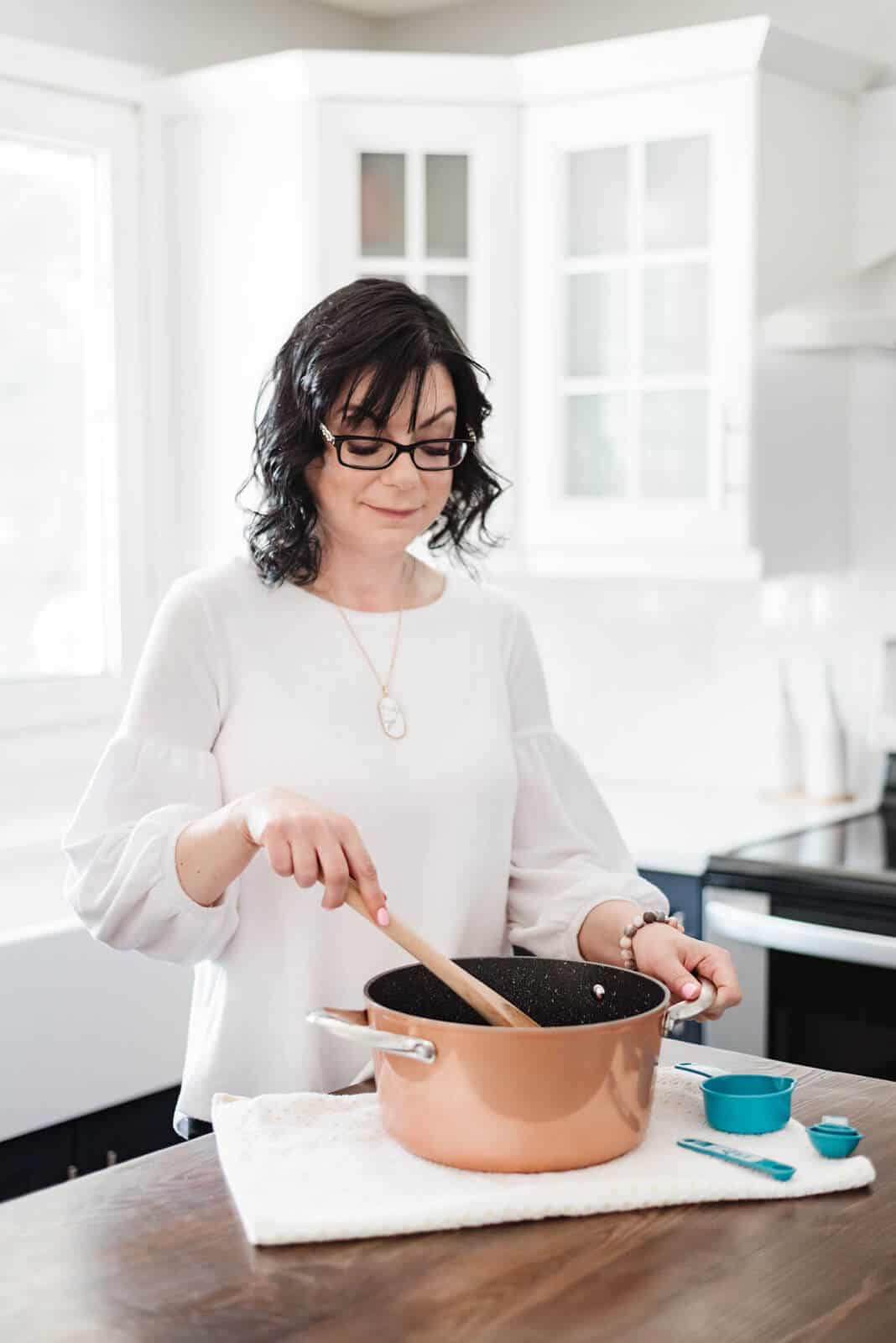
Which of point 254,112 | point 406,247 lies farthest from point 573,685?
point 254,112

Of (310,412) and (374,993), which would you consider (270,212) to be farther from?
(374,993)

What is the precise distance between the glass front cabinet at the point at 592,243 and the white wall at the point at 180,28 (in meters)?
0.15

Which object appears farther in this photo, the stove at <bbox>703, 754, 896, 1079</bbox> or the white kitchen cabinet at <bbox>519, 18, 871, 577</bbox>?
the white kitchen cabinet at <bbox>519, 18, 871, 577</bbox>

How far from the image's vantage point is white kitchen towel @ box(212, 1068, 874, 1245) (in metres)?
1.02

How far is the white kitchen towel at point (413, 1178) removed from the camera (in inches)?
40.1

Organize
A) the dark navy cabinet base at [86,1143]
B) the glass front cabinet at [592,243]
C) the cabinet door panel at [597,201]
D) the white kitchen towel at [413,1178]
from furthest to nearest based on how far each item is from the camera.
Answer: the cabinet door panel at [597,201] < the glass front cabinet at [592,243] < the dark navy cabinet base at [86,1143] < the white kitchen towel at [413,1178]

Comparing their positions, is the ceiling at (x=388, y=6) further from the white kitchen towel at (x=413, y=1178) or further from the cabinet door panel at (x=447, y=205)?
the white kitchen towel at (x=413, y=1178)

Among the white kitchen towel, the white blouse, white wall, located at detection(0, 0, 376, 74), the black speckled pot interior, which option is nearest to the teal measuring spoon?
the white kitchen towel

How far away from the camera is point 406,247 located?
118 inches

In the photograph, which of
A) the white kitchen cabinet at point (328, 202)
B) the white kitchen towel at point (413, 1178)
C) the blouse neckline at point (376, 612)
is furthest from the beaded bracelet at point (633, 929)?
the white kitchen cabinet at point (328, 202)

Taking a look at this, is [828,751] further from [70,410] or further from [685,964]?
[685,964]

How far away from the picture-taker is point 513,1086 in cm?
107

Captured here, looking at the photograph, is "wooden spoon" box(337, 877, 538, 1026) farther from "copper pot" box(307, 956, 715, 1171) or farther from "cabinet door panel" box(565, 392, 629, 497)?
"cabinet door panel" box(565, 392, 629, 497)

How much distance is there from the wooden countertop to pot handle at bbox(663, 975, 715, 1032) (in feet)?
0.57
